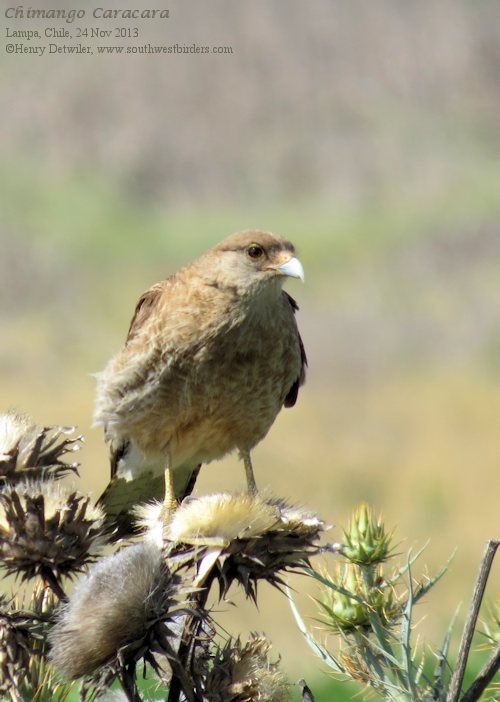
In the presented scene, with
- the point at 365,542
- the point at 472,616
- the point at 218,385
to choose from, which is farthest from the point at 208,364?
the point at 472,616

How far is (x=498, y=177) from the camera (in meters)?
37.7

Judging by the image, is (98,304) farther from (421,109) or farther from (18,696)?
(18,696)

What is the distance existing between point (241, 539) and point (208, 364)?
1.69 m

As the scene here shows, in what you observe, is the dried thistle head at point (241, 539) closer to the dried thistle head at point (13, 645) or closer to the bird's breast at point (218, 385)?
the dried thistle head at point (13, 645)

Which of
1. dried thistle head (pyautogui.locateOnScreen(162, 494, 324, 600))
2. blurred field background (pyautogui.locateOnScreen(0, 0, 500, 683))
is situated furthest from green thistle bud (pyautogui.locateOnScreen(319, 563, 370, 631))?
blurred field background (pyautogui.locateOnScreen(0, 0, 500, 683))

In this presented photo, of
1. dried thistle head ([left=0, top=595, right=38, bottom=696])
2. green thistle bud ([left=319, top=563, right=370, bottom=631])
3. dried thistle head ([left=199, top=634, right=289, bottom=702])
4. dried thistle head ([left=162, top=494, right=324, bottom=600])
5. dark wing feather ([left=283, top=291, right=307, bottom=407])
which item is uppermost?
dark wing feather ([left=283, top=291, right=307, bottom=407])

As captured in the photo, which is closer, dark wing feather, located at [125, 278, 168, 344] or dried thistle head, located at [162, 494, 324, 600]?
dried thistle head, located at [162, 494, 324, 600]

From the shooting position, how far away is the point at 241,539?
2787 millimetres

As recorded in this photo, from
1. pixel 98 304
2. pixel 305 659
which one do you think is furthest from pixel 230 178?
pixel 305 659

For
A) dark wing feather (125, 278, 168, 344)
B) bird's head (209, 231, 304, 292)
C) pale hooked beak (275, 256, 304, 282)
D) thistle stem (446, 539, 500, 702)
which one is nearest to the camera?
thistle stem (446, 539, 500, 702)

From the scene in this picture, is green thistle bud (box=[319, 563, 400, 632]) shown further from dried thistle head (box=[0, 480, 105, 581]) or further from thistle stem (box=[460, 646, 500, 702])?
dried thistle head (box=[0, 480, 105, 581])

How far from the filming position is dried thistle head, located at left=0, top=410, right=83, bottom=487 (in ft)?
10.0

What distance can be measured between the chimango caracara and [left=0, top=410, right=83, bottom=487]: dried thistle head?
1119 millimetres

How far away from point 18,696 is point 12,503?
1.44ft
